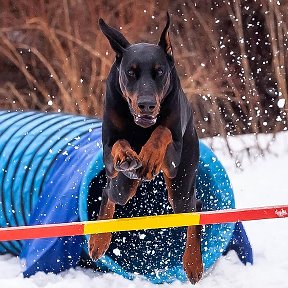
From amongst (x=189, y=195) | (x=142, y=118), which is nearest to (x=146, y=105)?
(x=142, y=118)

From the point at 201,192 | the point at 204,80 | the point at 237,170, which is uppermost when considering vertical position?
the point at 201,192

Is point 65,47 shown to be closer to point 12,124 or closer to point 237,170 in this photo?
point 237,170

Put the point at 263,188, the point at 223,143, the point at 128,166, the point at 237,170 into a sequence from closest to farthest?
the point at 128,166 < the point at 263,188 < the point at 237,170 < the point at 223,143

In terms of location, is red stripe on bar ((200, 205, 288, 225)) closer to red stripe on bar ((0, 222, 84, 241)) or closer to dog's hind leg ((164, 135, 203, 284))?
dog's hind leg ((164, 135, 203, 284))

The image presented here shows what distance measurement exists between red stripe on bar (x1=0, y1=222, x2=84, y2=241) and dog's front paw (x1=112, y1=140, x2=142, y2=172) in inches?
14.2

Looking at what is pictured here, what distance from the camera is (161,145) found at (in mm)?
3441

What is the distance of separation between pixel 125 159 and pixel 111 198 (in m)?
0.49

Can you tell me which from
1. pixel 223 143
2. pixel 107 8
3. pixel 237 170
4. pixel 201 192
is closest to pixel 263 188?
pixel 237 170

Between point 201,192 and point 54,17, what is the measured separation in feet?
17.5

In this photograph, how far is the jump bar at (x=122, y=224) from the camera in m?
3.49

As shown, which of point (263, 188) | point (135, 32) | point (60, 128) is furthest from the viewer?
point (135, 32)

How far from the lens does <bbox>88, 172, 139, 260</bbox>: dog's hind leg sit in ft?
12.1

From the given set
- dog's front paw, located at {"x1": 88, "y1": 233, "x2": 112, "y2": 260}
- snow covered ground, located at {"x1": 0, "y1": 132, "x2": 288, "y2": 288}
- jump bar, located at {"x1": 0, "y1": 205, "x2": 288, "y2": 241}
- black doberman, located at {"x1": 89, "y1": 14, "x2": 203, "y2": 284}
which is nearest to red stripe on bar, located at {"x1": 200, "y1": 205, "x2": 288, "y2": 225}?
jump bar, located at {"x1": 0, "y1": 205, "x2": 288, "y2": 241}

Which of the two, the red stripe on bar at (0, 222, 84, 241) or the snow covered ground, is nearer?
the red stripe on bar at (0, 222, 84, 241)
